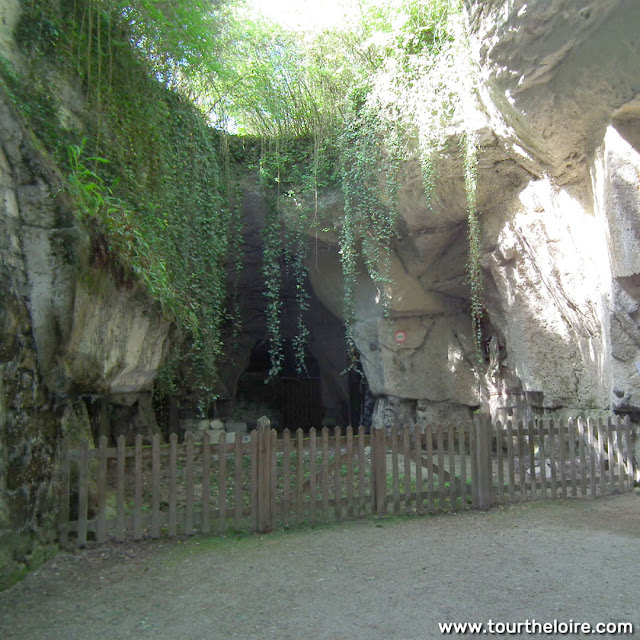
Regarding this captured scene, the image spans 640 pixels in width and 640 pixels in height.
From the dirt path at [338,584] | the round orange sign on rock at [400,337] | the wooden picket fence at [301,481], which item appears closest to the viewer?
the dirt path at [338,584]

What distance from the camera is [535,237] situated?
7.20m

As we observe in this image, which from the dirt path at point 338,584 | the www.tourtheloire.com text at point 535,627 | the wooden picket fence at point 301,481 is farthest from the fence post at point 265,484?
the www.tourtheloire.com text at point 535,627

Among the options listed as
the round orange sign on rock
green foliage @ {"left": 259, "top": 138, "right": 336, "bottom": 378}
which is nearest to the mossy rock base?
green foliage @ {"left": 259, "top": 138, "right": 336, "bottom": 378}

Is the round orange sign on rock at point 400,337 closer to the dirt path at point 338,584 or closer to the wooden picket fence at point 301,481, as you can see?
the wooden picket fence at point 301,481

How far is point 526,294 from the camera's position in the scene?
783 cm

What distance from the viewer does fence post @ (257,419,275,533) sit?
189 inches

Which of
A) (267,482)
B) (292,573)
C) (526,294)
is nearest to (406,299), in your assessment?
(526,294)

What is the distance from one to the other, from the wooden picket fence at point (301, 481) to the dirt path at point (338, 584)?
0.76 ft

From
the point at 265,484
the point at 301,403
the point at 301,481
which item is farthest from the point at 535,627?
the point at 301,403

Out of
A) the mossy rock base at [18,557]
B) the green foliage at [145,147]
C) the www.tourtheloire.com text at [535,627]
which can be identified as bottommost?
the www.tourtheloire.com text at [535,627]

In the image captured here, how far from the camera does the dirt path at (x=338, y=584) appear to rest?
2.95m

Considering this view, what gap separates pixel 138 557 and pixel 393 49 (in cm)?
733

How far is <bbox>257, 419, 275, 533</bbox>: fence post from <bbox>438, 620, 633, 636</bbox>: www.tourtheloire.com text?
2.22m

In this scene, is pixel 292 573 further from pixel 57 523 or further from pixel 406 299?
pixel 406 299
